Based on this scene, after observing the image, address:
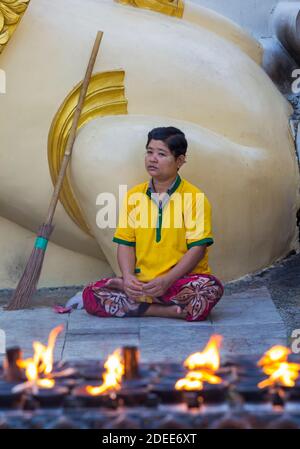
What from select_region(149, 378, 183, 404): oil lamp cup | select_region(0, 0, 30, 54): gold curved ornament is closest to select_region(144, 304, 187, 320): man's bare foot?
select_region(0, 0, 30, 54): gold curved ornament

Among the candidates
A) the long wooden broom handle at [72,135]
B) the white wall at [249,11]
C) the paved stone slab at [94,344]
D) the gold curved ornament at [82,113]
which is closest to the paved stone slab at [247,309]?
the paved stone slab at [94,344]

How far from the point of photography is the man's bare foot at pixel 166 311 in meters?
4.29

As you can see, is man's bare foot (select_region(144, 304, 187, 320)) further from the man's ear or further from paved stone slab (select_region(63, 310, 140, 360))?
the man's ear

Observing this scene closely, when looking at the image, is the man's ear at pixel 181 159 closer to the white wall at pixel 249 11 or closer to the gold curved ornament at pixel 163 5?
the gold curved ornament at pixel 163 5

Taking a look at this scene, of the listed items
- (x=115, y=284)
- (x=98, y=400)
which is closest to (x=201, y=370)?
(x=98, y=400)

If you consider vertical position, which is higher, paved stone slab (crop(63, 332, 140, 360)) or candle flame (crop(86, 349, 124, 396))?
paved stone slab (crop(63, 332, 140, 360))

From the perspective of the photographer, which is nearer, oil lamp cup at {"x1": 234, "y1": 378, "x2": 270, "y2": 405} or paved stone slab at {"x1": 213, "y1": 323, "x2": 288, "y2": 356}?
oil lamp cup at {"x1": 234, "y1": 378, "x2": 270, "y2": 405}

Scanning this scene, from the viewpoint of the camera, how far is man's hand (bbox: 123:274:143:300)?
Result: 4.27 m

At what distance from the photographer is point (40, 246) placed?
15.2 feet

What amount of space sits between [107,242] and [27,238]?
1.79 feet

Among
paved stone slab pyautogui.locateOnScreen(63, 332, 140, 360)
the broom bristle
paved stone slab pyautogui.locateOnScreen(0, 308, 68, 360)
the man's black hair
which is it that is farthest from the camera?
the broom bristle

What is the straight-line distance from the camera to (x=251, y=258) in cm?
500

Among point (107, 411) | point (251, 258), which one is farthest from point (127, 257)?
point (107, 411)

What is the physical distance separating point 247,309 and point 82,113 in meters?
1.21
